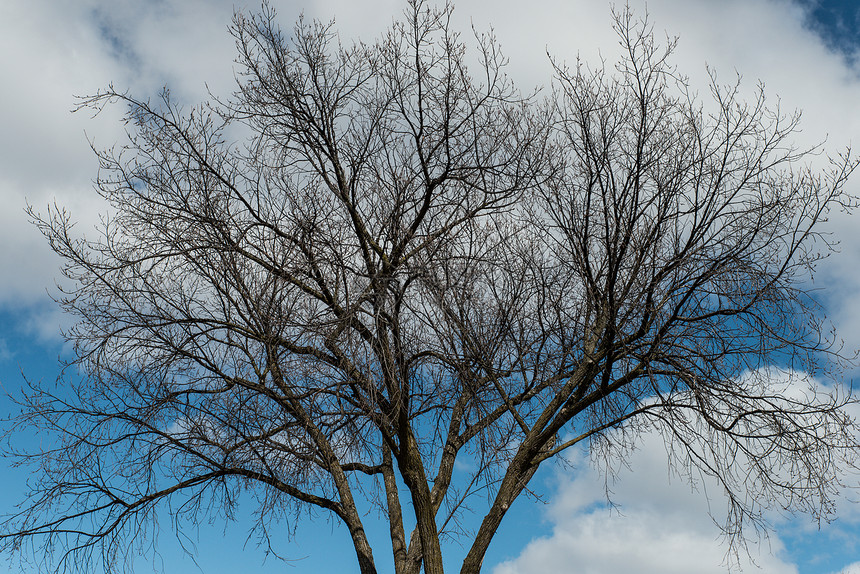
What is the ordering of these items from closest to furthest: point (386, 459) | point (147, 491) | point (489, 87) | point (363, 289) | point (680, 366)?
point (363, 289)
point (680, 366)
point (489, 87)
point (147, 491)
point (386, 459)

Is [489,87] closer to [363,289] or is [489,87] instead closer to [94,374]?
[363,289]

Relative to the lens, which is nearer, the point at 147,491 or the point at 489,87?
the point at 489,87

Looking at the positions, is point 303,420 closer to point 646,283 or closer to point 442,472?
point 442,472

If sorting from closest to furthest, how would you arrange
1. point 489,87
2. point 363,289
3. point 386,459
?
point 363,289, point 489,87, point 386,459

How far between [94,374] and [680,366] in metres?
5.93

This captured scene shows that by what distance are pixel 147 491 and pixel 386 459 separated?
9.11 ft

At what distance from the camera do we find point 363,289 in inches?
255

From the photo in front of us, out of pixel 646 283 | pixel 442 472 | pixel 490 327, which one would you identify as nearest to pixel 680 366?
pixel 646 283

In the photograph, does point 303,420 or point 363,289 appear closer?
point 363,289

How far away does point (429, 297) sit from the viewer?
6559 mm

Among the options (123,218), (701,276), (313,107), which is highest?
(313,107)

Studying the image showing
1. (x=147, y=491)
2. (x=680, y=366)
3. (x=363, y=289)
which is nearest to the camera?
(x=363, y=289)

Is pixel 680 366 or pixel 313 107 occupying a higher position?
pixel 313 107

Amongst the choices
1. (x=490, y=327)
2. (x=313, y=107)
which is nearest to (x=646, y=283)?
(x=490, y=327)
